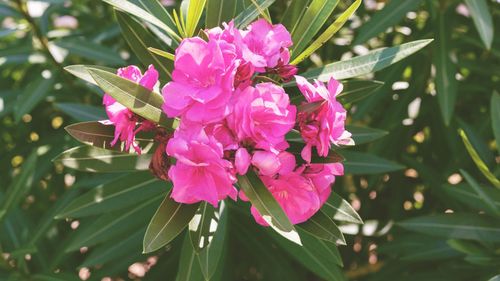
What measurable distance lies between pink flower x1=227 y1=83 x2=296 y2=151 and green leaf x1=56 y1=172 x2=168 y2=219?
0.54 m

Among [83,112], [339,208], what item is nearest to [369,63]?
[339,208]

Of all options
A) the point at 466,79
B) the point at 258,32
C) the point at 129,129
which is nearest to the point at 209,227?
the point at 129,129

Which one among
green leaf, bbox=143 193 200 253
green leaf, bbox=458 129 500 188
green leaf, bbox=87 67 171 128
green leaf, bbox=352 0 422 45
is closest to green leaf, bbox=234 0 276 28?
green leaf, bbox=87 67 171 128

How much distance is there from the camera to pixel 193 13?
114 cm

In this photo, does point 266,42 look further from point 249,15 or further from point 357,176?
point 357,176

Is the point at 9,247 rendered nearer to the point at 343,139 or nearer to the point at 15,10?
the point at 15,10

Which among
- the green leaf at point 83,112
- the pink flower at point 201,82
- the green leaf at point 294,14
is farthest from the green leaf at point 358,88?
the green leaf at point 83,112

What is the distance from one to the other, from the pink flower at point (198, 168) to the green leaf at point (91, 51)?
96 cm

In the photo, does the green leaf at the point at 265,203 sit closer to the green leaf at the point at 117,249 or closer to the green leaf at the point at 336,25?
the green leaf at the point at 336,25

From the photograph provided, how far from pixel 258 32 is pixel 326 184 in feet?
0.87

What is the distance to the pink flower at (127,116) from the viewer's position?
3.41 ft

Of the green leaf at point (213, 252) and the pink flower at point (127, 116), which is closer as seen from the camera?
the pink flower at point (127, 116)

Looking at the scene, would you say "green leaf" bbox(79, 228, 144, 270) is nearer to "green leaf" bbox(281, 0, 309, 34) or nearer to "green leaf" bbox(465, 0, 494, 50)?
"green leaf" bbox(281, 0, 309, 34)

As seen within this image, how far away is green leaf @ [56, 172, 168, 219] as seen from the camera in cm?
143
